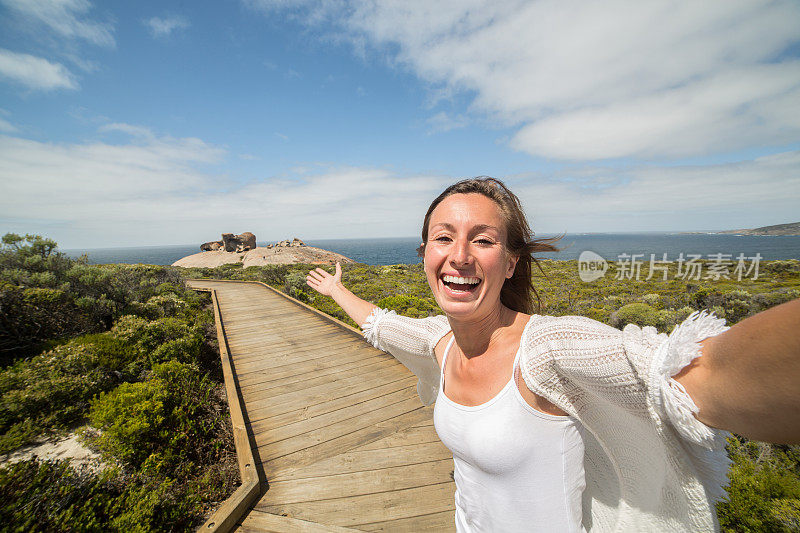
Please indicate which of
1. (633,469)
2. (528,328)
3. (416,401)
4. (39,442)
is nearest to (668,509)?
(633,469)

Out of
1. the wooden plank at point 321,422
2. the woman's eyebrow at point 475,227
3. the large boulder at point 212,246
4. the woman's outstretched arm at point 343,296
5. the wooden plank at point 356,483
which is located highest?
the large boulder at point 212,246

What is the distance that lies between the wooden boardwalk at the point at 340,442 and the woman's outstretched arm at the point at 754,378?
8.35 ft

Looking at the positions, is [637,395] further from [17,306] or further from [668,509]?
[17,306]

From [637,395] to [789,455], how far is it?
15.2 ft

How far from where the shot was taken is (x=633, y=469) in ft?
3.81

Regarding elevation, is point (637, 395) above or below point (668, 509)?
above

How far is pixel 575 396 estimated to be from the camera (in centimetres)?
109

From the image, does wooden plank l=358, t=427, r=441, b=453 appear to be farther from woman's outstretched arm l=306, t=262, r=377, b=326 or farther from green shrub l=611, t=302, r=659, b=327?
green shrub l=611, t=302, r=659, b=327

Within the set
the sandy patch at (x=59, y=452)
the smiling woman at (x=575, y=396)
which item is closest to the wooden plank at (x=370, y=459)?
the smiling woman at (x=575, y=396)

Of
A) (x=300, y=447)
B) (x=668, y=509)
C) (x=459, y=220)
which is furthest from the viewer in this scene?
(x=300, y=447)

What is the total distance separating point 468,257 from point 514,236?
1.14 feet

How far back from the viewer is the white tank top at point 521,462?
1.14 m

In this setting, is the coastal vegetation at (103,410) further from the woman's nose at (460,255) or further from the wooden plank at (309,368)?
the woman's nose at (460,255)

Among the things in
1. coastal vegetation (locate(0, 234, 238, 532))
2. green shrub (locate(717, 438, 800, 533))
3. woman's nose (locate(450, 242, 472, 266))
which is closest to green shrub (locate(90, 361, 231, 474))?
coastal vegetation (locate(0, 234, 238, 532))
